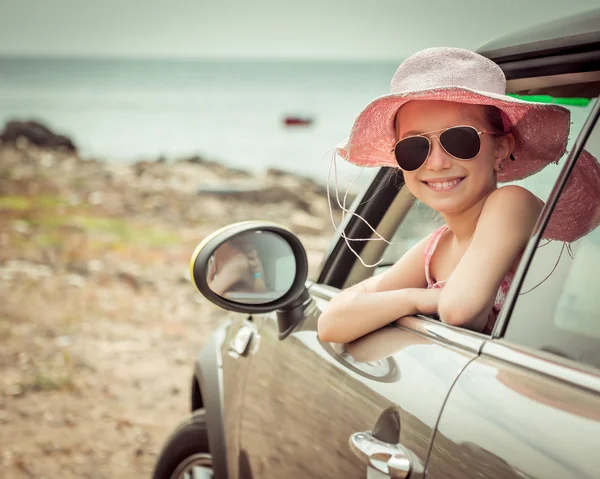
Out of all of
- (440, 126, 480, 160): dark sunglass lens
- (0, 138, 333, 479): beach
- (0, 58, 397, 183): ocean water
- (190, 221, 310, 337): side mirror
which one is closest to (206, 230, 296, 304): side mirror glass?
(190, 221, 310, 337): side mirror

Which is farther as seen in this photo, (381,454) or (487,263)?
(487,263)

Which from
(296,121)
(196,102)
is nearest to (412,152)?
(296,121)

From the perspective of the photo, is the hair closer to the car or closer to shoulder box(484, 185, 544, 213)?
the car

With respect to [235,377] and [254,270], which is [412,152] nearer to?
[254,270]

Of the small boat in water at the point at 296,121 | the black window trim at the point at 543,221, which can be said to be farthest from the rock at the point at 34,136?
the small boat in water at the point at 296,121

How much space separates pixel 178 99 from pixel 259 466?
7969cm

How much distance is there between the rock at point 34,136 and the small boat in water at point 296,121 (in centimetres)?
2749

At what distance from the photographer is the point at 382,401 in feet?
5.26

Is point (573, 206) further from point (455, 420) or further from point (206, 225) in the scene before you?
point (206, 225)

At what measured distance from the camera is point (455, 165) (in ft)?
6.13

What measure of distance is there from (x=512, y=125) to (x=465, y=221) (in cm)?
27

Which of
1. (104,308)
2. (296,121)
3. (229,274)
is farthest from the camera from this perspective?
(296,121)

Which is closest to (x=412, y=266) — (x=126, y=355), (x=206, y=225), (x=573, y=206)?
(x=573, y=206)

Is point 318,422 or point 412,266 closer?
point 318,422
